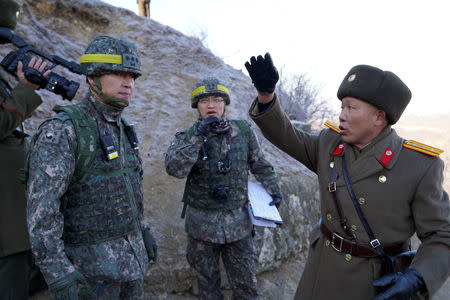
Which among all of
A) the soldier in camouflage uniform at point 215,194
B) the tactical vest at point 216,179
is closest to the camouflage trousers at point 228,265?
the soldier in camouflage uniform at point 215,194

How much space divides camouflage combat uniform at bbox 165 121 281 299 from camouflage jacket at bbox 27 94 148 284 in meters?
0.94

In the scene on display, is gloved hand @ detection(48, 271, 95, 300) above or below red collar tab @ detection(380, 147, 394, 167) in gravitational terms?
below

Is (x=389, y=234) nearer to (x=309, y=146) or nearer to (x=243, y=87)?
(x=309, y=146)

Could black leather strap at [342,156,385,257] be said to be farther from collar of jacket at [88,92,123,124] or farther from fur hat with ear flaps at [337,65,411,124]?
collar of jacket at [88,92,123,124]

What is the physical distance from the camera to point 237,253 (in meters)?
2.86

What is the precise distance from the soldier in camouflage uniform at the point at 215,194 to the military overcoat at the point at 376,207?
0.86 meters

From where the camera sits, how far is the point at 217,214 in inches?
112

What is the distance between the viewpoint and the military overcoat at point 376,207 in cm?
166

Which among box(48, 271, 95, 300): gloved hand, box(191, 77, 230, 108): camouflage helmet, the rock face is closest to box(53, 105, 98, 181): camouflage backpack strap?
box(48, 271, 95, 300): gloved hand

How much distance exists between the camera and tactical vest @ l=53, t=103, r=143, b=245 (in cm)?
185

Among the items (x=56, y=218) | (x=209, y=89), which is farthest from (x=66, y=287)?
(x=209, y=89)

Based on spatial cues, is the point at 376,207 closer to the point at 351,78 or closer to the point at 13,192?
the point at 351,78

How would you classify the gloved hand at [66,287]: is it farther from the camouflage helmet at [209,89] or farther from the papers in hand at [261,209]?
the camouflage helmet at [209,89]

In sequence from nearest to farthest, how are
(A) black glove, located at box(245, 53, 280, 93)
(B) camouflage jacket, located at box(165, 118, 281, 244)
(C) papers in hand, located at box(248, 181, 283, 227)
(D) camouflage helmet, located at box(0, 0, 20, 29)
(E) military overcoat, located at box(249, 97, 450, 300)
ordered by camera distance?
(E) military overcoat, located at box(249, 97, 450, 300)
(A) black glove, located at box(245, 53, 280, 93)
(D) camouflage helmet, located at box(0, 0, 20, 29)
(B) camouflage jacket, located at box(165, 118, 281, 244)
(C) papers in hand, located at box(248, 181, 283, 227)
